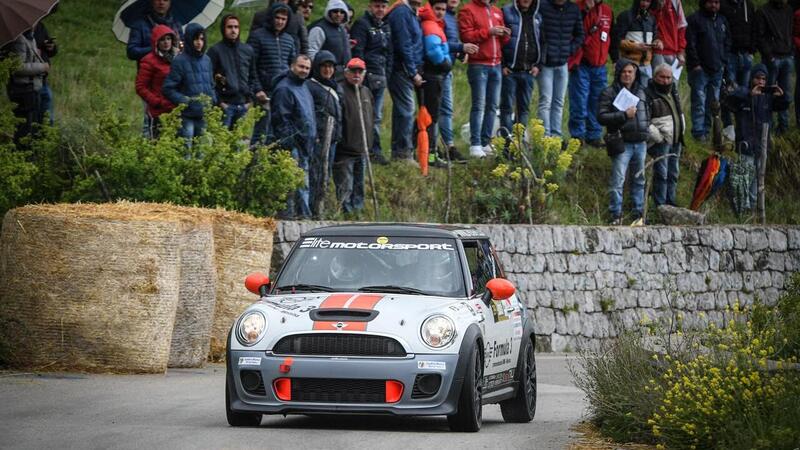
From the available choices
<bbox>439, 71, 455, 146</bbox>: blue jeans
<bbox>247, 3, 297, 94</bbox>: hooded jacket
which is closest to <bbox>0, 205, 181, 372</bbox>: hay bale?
<bbox>247, 3, 297, 94</bbox>: hooded jacket

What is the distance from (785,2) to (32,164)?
636 inches

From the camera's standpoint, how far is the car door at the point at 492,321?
12.7 metres

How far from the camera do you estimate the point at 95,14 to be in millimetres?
40656

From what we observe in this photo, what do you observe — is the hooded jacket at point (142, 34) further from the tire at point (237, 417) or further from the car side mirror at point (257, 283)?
the tire at point (237, 417)

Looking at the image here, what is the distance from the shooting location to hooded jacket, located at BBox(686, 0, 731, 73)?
27625 millimetres

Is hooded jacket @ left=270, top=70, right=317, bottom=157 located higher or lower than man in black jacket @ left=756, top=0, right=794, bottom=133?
lower

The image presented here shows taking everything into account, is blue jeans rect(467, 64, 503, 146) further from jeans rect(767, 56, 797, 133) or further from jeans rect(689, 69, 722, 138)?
jeans rect(767, 56, 797, 133)

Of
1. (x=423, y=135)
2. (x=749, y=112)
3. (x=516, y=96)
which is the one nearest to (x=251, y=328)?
(x=423, y=135)

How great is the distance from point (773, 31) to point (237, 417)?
19340 millimetres

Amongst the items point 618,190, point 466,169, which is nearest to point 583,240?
point 618,190

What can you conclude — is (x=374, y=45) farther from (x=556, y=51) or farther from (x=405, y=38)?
(x=556, y=51)

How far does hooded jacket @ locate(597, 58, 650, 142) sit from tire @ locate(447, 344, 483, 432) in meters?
12.0

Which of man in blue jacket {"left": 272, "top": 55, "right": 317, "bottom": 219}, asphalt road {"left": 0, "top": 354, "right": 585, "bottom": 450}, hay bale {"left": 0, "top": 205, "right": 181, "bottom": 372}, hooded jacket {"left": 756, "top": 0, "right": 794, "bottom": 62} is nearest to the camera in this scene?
asphalt road {"left": 0, "top": 354, "right": 585, "bottom": 450}

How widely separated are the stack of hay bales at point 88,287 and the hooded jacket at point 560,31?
10184 mm
